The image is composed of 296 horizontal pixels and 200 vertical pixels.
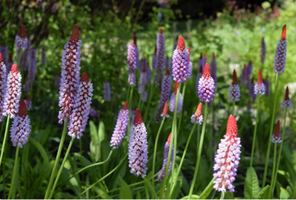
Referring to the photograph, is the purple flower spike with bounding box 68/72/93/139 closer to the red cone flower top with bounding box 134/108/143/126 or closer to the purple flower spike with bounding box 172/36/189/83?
the red cone flower top with bounding box 134/108/143/126

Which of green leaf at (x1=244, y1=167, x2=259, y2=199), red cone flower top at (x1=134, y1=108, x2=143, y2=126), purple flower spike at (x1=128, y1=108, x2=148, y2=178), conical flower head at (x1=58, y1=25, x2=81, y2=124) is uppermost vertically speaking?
conical flower head at (x1=58, y1=25, x2=81, y2=124)

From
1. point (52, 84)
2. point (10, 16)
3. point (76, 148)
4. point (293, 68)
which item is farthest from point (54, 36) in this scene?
point (293, 68)

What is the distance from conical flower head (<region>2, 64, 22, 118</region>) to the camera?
1781mm

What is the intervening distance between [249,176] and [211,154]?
3.87 ft

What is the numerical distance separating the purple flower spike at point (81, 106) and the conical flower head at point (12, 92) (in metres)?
0.30

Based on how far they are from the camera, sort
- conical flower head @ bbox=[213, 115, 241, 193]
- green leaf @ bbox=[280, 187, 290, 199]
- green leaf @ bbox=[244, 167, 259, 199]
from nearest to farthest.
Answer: conical flower head @ bbox=[213, 115, 241, 193]
green leaf @ bbox=[244, 167, 259, 199]
green leaf @ bbox=[280, 187, 290, 199]

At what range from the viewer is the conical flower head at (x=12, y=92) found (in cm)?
178

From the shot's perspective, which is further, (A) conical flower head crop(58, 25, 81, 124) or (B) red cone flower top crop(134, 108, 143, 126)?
(B) red cone flower top crop(134, 108, 143, 126)

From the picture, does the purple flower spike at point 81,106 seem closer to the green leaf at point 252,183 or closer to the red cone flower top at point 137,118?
the red cone flower top at point 137,118

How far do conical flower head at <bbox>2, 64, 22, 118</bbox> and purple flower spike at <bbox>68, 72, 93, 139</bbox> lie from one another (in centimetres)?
30

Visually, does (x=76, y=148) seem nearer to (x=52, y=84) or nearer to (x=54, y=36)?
(x=52, y=84)

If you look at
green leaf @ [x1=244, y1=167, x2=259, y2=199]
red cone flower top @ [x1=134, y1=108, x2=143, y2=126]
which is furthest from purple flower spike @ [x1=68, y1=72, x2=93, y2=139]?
green leaf @ [x1=244, y1=167, x2=259, y2=199]

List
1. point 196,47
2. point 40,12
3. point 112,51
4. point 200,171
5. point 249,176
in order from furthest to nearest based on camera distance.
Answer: point 196,47
point 112,51
point 40,12
point 200,171
point 249,176

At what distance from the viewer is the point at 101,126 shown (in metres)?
3.61
